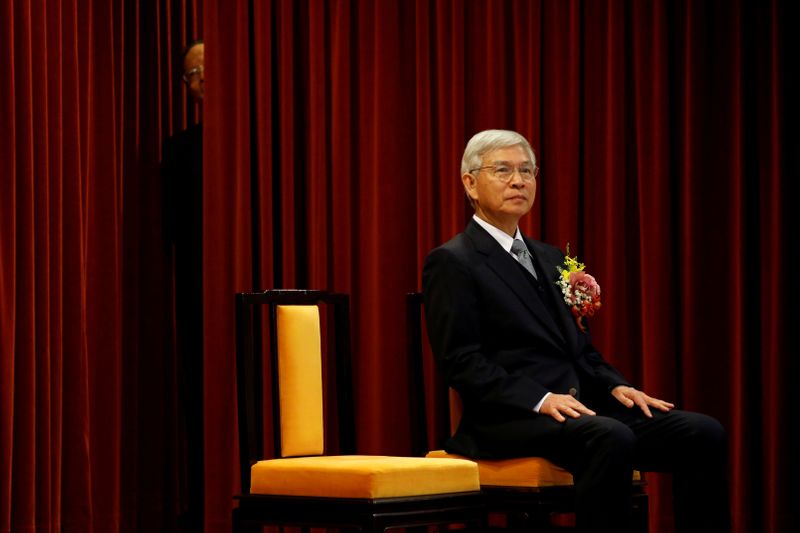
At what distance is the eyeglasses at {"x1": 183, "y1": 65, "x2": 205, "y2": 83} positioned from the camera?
4.32 m

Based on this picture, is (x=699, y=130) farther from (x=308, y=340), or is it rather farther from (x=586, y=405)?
(x=308, y=340)

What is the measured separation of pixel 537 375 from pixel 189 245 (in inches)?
62.2

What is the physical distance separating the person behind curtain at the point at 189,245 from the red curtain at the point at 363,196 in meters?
0.13

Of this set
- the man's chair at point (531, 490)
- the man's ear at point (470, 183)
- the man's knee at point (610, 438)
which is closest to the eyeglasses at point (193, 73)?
the man's ear at point (470, 183)

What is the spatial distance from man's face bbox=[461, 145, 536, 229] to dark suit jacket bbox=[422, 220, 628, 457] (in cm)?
7

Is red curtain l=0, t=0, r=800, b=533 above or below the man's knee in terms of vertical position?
above

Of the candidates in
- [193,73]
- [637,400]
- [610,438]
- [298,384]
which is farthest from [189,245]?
[610,438]

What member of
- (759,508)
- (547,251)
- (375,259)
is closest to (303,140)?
(375,259)

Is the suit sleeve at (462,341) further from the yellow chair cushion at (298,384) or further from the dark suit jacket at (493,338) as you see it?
the yellow chair cushion at (298,384)

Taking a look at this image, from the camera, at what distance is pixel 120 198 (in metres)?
4.21

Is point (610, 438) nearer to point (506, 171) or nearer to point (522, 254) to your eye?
point (522, 254)

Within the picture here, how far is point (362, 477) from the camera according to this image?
9.84 ft

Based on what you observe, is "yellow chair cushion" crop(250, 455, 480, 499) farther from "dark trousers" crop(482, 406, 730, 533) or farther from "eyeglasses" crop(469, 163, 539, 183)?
"eyeglasses" crop(469, 163, 539, 183)

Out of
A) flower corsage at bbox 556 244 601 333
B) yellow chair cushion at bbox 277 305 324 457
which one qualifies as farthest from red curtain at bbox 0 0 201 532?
flower corsage at bbox 556 244 601 333
